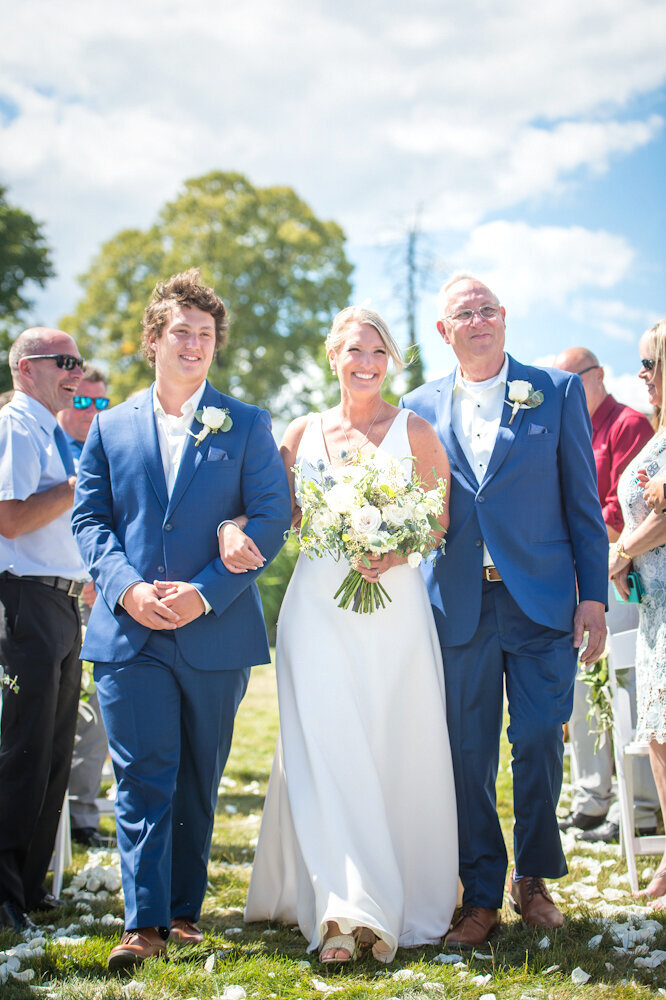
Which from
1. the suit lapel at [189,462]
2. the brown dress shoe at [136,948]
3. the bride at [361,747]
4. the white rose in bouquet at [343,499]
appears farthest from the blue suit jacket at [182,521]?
the brown dress shoe at [136,948]

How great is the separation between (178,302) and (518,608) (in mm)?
2286

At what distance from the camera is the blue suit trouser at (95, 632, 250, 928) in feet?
13.3

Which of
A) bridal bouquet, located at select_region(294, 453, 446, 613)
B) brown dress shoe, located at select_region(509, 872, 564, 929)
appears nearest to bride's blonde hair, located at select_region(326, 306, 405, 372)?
bridal bouquet, located at select_region(294, 453, 446, 613)

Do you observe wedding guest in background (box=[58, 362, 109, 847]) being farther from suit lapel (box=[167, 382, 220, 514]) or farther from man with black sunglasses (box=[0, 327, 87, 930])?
suit lapel (box=[167, 382, 220, 514])

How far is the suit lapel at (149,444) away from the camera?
174 inches

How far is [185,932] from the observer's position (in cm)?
432

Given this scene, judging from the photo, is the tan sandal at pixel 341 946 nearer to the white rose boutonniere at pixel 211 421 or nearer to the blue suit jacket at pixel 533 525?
the blue suit jacket at pixel 533 525

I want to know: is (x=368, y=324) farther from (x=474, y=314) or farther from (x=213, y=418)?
(x=213, y=418)

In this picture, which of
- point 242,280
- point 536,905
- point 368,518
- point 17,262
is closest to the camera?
point 368,518

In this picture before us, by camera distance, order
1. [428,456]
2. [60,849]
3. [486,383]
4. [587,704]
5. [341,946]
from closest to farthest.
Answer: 1. [341,946]
2. [428,456]
3. [486,383]
4. [60,849]
5. [587,704]

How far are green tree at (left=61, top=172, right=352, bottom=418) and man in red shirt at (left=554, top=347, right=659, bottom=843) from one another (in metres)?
25.4

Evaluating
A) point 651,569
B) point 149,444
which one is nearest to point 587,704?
point 651,569

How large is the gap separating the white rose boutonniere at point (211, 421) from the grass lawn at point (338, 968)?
2.37 metres

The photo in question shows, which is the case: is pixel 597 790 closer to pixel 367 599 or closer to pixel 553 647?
pixel 553 647
